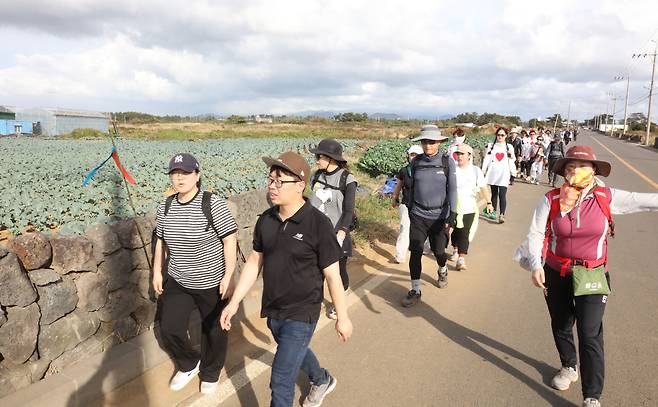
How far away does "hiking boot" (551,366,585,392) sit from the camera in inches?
131

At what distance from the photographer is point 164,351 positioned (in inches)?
149

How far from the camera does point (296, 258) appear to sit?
2.61m

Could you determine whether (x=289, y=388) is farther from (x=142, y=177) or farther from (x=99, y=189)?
(x=142, y=177)

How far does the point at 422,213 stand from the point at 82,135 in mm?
39339

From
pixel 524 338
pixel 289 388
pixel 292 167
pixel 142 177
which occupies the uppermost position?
pixel 292 167

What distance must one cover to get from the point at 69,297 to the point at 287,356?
193 centimetres

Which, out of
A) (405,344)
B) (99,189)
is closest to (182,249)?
(405,344)

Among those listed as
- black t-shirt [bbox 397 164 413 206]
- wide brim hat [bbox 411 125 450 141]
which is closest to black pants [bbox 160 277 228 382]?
black t-shirt [bbox 397 164 413 206]

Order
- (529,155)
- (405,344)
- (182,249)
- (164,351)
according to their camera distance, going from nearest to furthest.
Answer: (182,249) → (164,351) → (405,344) → (529,155)

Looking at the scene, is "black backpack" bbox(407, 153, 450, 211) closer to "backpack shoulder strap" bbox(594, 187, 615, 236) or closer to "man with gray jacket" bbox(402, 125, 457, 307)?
"man with gray jacket" bbox(402, 125, 457, 307)

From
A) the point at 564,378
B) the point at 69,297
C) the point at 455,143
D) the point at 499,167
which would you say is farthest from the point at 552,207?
the point at 499,167

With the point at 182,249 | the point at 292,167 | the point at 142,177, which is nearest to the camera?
the point at 292,167

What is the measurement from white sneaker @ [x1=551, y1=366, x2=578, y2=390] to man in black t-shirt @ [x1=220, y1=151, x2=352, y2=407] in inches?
72.2

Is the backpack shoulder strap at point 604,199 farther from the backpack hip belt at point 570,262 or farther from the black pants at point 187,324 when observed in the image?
the black pants at point 187,324
